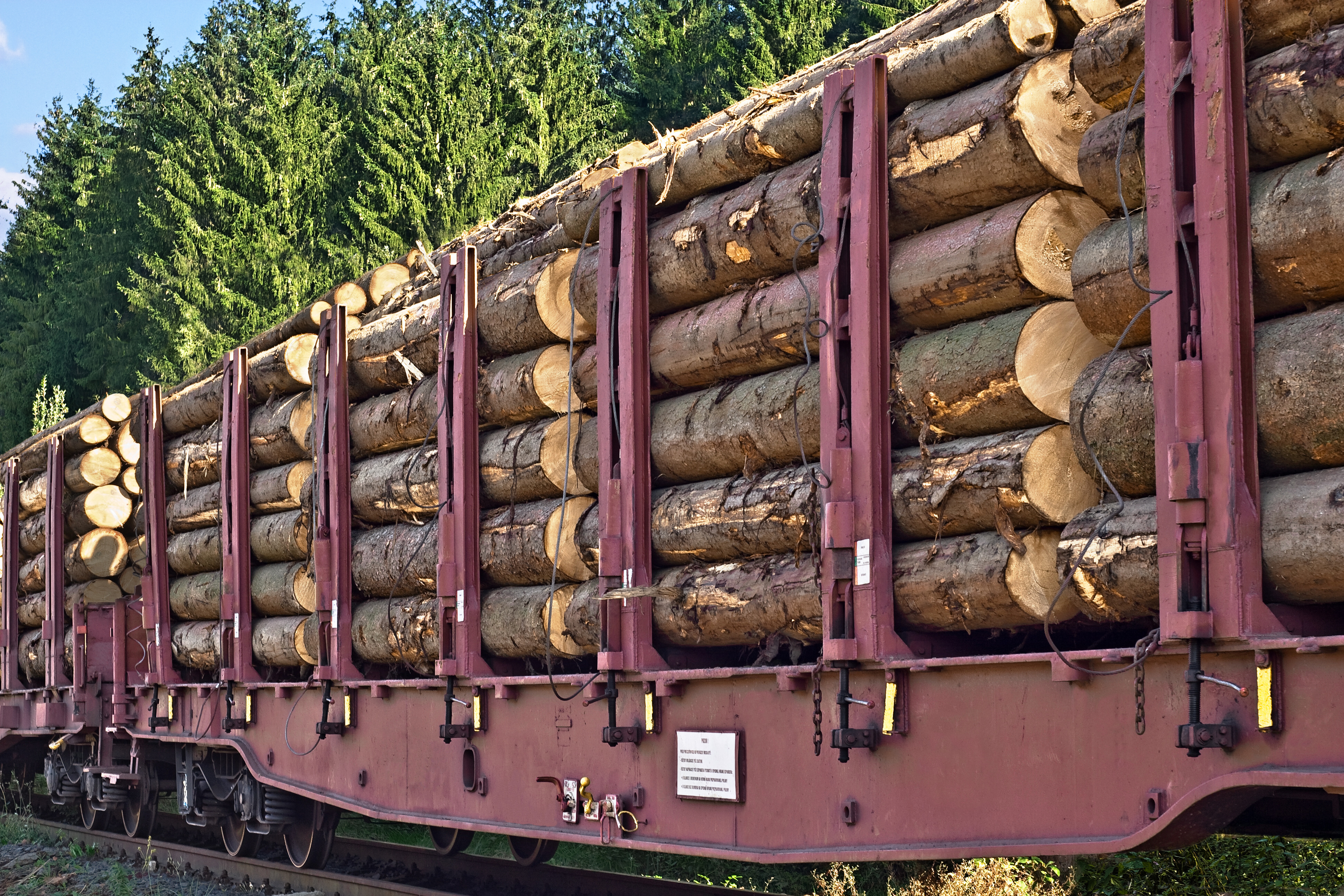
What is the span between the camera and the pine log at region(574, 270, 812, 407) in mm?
6508

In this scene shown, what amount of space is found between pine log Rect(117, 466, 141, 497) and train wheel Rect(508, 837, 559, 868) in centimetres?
644

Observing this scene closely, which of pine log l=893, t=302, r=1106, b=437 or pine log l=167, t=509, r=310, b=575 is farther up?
pine log l=893, t=302, r=1106, b=437

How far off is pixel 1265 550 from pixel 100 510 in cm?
1244

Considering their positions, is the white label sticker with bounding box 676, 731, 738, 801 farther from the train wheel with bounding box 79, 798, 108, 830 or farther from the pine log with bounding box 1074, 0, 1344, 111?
the train wheel with bounding box 79, 798, 108, 830

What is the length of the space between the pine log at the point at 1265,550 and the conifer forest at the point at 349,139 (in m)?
27.0

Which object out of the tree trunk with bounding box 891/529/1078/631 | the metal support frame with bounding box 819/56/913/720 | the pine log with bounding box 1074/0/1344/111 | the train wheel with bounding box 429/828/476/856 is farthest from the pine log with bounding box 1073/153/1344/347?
the train wheel with bounding box 429/828/476/856

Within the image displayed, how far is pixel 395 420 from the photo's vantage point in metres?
9.86

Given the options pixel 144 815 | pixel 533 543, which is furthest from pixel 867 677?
pixel 144 815

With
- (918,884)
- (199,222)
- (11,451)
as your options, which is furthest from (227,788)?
(199,222)

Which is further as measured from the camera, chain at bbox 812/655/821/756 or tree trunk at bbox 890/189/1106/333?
chain at bbox 812/655/821/756

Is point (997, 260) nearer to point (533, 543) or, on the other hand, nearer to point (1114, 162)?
point (1114, 162)

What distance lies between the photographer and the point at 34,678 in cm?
1588

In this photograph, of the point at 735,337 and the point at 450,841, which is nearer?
the point at 735,337

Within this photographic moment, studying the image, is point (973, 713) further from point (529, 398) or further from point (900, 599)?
point (529, 398)
